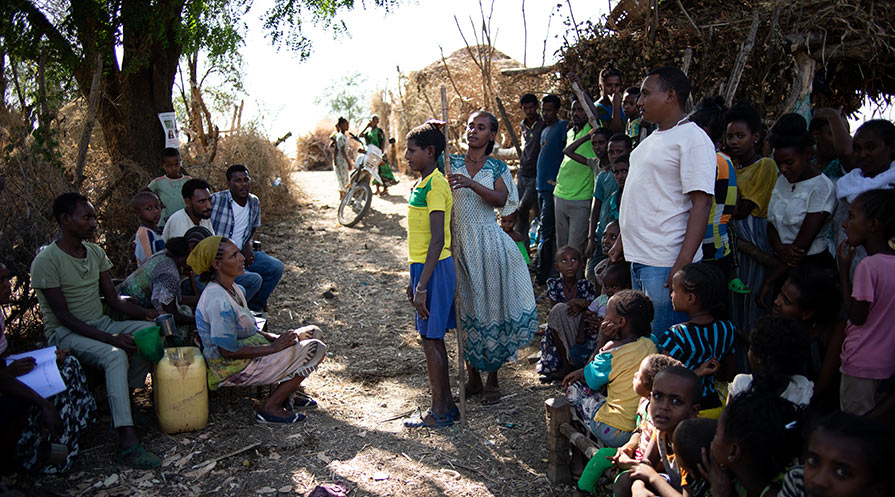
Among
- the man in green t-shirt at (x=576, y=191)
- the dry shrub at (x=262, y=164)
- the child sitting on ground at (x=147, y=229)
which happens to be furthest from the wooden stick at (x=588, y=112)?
the dry shrub at (x=262, y=164)

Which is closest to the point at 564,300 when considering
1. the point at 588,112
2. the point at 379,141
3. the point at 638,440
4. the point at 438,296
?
the point at 438,296

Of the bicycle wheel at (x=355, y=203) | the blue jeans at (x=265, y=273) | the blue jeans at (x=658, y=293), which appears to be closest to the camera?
the blue jeans at (x=658, y=293)

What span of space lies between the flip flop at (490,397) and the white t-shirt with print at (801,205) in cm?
199

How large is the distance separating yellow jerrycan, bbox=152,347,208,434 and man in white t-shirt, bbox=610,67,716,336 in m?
2.67

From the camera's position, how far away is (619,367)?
10.4 ft

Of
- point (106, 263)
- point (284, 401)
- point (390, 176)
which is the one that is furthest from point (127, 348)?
point (390, 176)

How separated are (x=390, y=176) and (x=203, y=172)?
5.06 m

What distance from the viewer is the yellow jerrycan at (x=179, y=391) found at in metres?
3.95

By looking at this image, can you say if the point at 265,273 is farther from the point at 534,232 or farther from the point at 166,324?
the point at 534,232

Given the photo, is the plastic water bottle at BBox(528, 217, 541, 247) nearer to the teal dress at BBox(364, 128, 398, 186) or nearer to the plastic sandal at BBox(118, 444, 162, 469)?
the plastic sandal at BBox(118, 444, 162, 469)

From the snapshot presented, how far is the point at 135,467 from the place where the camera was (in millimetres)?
3637

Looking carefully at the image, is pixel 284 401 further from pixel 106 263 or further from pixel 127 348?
pixel 106 263

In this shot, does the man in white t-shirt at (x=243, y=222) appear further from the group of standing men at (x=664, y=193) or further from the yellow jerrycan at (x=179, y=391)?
the group of standing men at (x=664, y=193)

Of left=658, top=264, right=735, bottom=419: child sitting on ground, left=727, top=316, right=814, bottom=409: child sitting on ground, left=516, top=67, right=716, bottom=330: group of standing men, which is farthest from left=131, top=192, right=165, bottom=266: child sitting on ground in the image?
left=727, top=316, right=814, bottom=409: child sitting on ground
